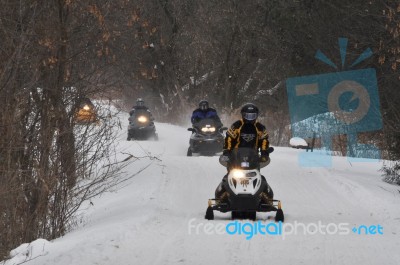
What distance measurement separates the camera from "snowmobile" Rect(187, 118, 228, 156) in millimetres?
22609

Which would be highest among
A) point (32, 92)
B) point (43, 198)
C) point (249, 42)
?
point (249, 42)

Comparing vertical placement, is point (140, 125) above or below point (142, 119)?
below

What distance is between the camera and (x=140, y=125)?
97.4 ft

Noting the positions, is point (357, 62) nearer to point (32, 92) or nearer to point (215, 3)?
point (215, 3)

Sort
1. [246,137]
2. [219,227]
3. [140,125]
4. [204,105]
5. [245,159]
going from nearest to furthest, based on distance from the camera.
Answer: [219,227], [245,159], [246,137], [204,105], [140,125]

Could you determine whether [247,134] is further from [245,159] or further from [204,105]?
[204,105]

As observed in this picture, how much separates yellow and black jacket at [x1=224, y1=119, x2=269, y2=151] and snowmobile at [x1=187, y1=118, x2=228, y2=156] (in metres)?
11.1

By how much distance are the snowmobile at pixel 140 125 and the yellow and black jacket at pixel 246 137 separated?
1836 cm

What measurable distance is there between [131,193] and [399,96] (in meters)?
11.2

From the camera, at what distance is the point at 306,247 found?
915 centimetres

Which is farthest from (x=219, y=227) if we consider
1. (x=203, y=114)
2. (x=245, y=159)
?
(x=203, y=114)

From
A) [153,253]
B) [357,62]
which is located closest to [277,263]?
[153,253]

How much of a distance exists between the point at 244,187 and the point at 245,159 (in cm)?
49

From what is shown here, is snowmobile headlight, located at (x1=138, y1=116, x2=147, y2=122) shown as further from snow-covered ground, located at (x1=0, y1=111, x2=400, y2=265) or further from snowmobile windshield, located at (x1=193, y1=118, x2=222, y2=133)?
snow-covered ground, located at (x1=0, y1=111, x2=400, y2=265)
